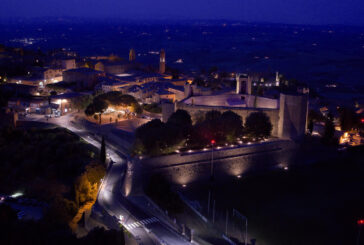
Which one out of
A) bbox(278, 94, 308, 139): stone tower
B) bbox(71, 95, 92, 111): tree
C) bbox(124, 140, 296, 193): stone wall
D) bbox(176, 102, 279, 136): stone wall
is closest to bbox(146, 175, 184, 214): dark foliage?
bbox(124, 140, 296, 193): stone wall

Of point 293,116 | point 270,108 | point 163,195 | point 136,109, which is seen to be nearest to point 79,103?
point 136,109

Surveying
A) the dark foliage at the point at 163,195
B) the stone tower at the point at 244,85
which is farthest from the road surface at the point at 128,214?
the stone tower at the point at 244,85

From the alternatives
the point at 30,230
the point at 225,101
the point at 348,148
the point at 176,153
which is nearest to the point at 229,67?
the point at 225,101

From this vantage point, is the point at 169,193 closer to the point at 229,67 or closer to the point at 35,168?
the point at 35,168

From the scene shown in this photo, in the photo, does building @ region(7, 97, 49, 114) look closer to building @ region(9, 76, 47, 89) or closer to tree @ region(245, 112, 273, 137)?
building @ region(9, 76, 47, 89)

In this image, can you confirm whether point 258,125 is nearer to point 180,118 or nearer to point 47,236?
point 180,118
